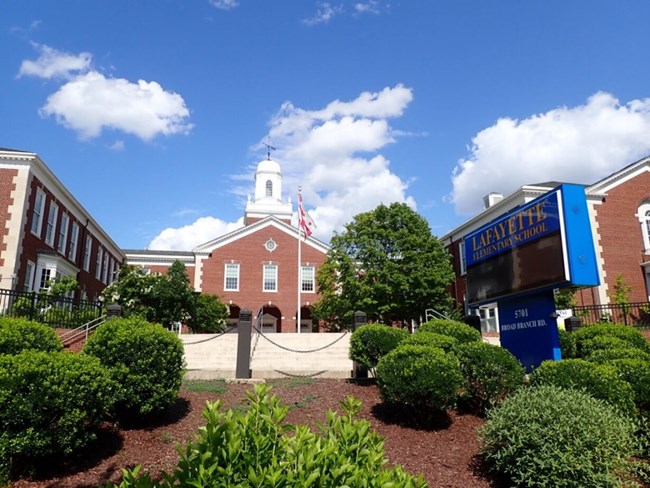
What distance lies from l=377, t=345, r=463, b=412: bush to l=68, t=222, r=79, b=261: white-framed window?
29112mm

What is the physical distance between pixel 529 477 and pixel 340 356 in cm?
1200

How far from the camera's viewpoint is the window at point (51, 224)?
2767cm

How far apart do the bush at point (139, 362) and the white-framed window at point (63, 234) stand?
24702 millimetres

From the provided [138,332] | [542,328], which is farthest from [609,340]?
[138,332]

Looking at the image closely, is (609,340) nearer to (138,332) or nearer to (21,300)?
(138,332)

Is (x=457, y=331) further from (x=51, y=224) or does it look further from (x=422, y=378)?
(x=51, y=224)

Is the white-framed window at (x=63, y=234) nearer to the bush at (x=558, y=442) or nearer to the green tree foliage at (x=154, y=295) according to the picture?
the green tree foliage at (x=154, y=295)

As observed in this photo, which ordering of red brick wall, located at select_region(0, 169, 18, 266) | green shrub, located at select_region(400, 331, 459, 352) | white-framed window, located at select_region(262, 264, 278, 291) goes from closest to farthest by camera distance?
green shrub, located at select_region(400, 331, 459, 352) → red brick wall, located at select_region(0, 169, 18, 266) → white-framed window, located at select_region(262, 264, 278, 291)

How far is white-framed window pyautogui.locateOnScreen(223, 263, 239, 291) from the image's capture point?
39.9m

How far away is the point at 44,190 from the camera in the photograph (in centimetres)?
2694

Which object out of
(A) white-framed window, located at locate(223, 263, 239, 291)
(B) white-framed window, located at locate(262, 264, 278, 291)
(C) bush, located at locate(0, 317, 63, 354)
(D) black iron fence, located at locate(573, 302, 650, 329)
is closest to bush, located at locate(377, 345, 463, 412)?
(C) bush, located at locate(0, 317, 63, 354)

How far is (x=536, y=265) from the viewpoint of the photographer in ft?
34.9

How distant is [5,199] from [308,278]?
76.8 ft

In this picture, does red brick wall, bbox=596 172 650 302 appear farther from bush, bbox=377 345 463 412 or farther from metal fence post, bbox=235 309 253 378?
bush, bbox=377 345 463 412
